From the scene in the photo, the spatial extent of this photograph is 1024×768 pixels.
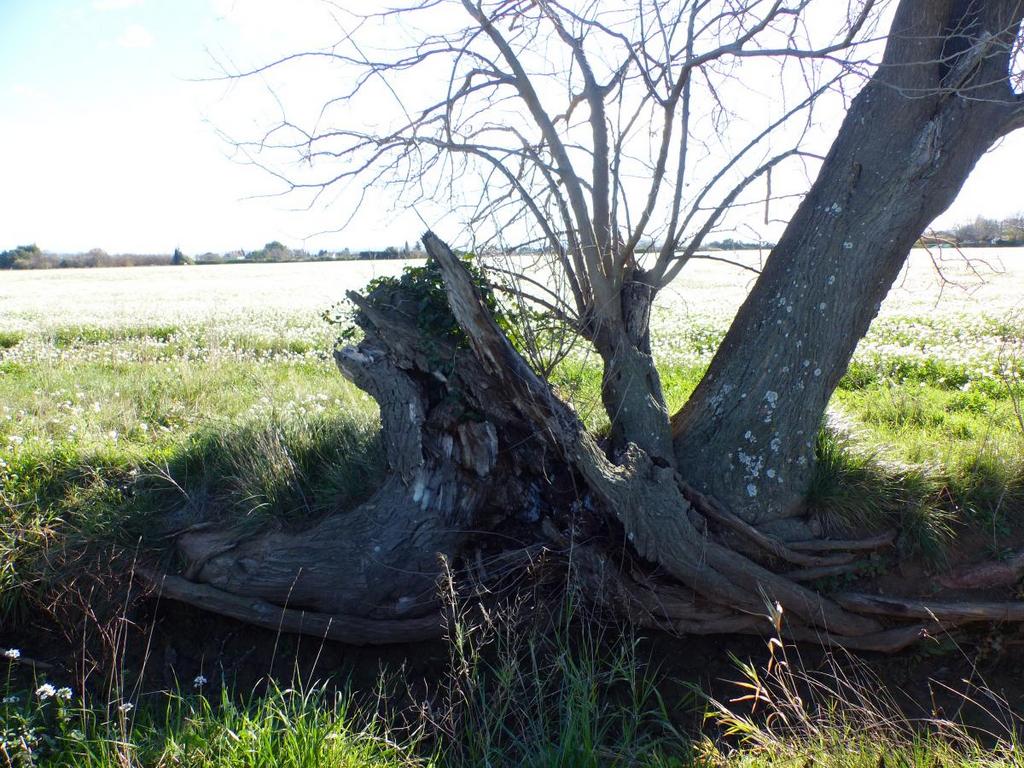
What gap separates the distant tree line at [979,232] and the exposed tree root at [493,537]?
106 inches

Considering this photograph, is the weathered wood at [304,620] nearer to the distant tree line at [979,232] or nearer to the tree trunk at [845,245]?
the tree trunk at [845,245]

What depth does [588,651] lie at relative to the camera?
4.56m

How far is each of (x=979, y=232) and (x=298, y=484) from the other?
10.3 metres

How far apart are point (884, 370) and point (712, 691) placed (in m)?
6.28

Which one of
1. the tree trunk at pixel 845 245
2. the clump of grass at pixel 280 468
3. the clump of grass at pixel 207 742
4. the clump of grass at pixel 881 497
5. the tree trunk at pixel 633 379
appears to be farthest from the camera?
the clump of grass at pixel 280 468

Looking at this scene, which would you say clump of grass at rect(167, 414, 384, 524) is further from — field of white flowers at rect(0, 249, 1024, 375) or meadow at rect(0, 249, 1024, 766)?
field of white flowers at rect(0, 249, 1024, 375)

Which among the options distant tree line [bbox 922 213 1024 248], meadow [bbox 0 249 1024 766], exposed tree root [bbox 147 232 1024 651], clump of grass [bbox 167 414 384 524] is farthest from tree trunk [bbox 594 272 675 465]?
distant tree line [bbox 922 213 1024 248]

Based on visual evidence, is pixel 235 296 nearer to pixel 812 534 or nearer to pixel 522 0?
pixel 522 0

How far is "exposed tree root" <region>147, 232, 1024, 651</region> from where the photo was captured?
4.69 m

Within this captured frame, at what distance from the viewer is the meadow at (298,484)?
142 inches

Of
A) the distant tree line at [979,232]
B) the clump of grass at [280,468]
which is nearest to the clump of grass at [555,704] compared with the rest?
the clump of grass at [280,468]

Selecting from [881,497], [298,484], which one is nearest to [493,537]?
[298,484]

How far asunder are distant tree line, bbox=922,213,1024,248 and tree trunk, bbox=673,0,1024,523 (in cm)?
107

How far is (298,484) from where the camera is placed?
5.71 meters
